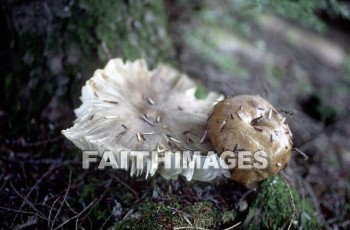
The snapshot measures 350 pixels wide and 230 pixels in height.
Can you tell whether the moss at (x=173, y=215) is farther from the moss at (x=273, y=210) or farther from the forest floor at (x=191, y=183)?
the moss at (x=273, y=210)

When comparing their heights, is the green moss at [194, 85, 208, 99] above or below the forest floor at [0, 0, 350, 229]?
above

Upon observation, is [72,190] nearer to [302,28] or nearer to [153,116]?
[153,116]

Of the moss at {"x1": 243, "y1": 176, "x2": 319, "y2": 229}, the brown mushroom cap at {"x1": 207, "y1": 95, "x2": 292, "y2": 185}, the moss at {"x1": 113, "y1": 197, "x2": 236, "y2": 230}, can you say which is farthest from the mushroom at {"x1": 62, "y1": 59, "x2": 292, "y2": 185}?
the moss at {"x1": 243, "y1": 176, "x2": 319, "y2": 229}

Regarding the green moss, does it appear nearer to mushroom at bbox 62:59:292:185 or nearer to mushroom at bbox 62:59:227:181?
mushroom at bbox 62:59:227:181

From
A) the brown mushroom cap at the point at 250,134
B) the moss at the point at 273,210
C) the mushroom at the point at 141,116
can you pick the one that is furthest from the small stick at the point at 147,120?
the moss at the point at 273,210

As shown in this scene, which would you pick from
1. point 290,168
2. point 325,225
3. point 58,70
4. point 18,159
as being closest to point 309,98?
point 290,168

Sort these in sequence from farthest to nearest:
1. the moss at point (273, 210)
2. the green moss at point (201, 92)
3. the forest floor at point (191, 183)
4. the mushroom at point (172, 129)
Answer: the green moss at point (201, 92), the moss at point (273, 210), the forest floor at point (191, 183), the mushroom at point (172, 129)

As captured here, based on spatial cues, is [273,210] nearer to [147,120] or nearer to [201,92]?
[147,120]

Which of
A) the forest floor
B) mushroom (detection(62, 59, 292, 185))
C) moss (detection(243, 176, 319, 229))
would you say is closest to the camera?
mushroom (detection(62, 59, 292, 185))
